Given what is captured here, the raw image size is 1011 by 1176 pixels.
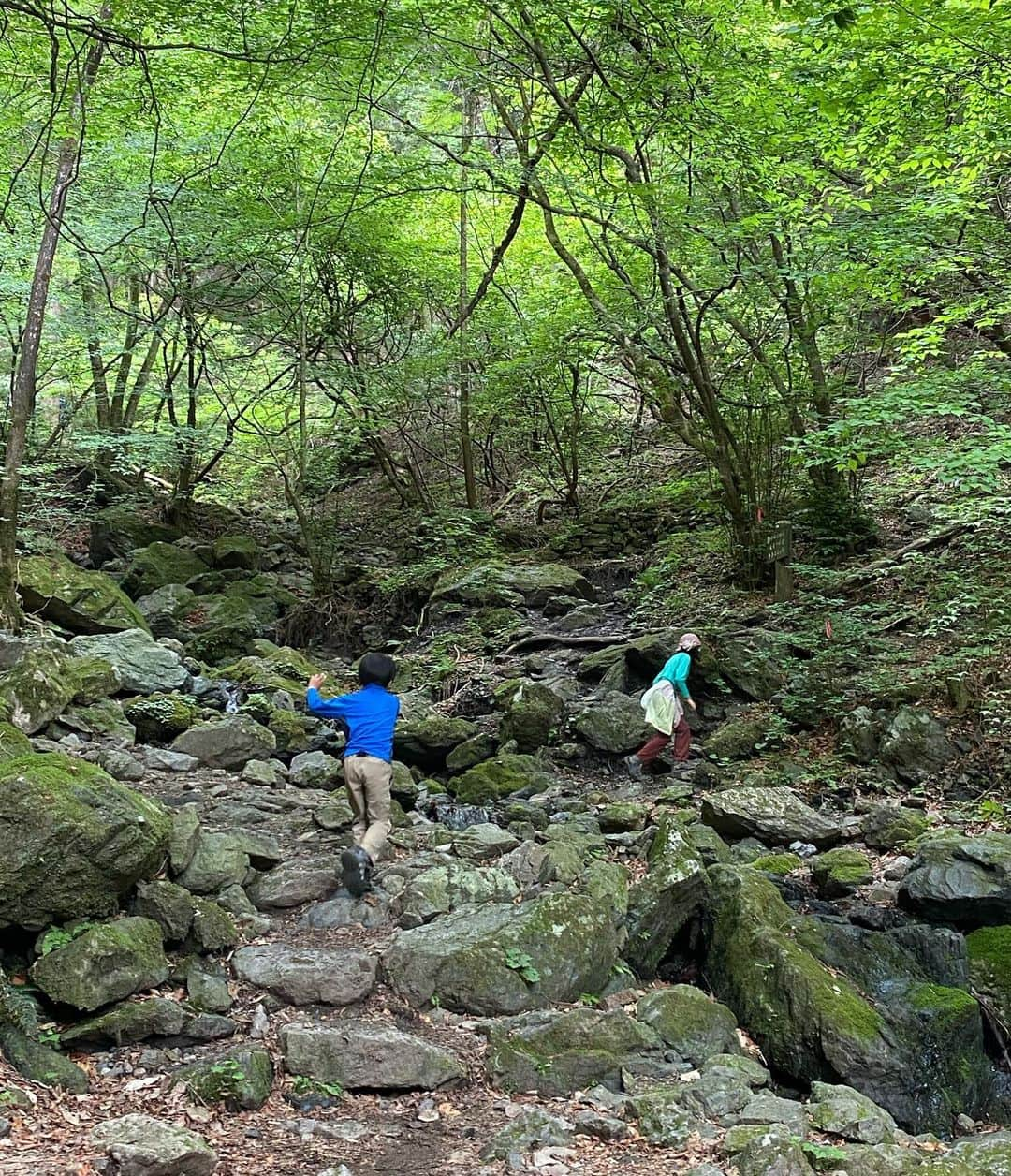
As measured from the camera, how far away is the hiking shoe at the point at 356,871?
18.1 feet

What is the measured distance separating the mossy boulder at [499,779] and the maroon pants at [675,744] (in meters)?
1.06

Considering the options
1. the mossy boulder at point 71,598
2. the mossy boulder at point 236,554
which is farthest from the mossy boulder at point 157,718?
the mossy boulder at point 236,554

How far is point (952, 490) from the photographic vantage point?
12.5 m

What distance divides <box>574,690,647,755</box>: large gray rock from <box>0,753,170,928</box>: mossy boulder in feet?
18.9

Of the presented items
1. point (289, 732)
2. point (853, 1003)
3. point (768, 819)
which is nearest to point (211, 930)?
point (853, 1003)

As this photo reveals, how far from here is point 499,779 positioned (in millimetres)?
8844

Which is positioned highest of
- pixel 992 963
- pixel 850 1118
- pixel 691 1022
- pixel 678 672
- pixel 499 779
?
pixel 678 672

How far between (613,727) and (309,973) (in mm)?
5745

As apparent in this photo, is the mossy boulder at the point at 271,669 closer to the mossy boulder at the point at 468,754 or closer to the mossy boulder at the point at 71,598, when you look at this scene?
the mossy boulder at the point at 71,598

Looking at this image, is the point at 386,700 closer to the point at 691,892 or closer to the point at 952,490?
the point at 691,892

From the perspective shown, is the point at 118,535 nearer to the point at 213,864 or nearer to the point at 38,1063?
the point at 213,864

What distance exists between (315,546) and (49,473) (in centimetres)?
459

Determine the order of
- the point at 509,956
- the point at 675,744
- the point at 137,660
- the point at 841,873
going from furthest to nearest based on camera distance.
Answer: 1. the point at 137,660
2. the point at 675,744
3. the point at 841,873
4. the point at 509,956

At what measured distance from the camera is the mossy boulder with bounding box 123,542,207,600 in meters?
14.9
